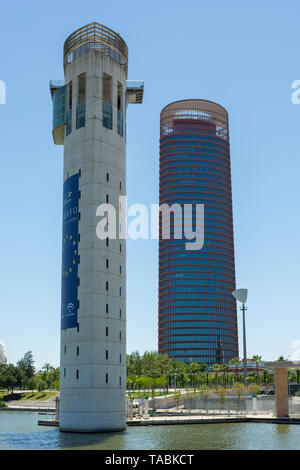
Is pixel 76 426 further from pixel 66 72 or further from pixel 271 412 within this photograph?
pixel 66 72

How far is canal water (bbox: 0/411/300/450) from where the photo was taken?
62.6 meters

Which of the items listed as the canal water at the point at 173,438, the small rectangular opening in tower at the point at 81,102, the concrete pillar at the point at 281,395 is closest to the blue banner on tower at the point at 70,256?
the small rectangular opening in tower at the point at 81,102

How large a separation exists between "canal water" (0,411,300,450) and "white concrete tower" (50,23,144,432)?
648 centimetres

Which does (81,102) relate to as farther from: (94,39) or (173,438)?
(173,438)

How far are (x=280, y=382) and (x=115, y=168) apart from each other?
150 feet

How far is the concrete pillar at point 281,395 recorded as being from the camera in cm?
9006

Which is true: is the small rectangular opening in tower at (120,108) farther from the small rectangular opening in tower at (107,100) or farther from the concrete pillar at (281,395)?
the concrete pillar at (281,395)

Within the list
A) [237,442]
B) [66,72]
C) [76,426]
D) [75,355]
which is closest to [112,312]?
[75,355]

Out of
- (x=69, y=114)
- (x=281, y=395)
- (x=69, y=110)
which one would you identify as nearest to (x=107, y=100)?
(x=69, y=110)

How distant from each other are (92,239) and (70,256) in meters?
5.19

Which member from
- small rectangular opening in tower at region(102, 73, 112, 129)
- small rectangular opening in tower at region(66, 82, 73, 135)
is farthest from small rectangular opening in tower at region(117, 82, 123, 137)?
small rectangular opening in tower at region(66, 82, 73, 135)

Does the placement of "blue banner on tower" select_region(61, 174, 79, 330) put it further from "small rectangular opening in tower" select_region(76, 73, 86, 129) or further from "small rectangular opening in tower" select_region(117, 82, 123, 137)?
"small rectangular opening in tower" select_region(117, 82, 123, 137)

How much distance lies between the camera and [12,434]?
3142 inches

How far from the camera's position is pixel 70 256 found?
89.3 meters
